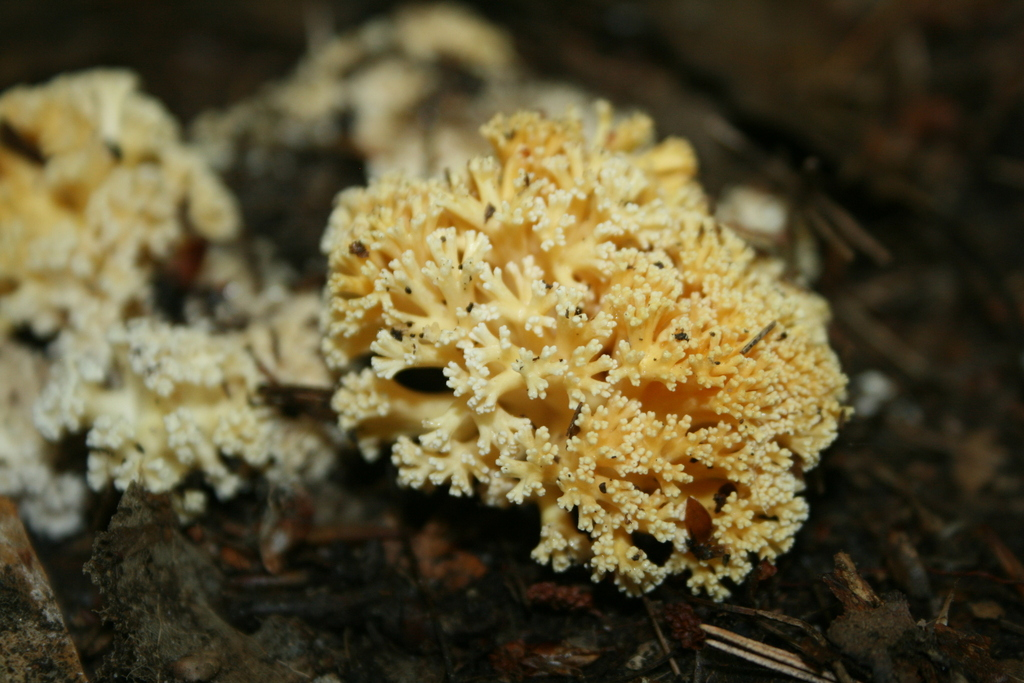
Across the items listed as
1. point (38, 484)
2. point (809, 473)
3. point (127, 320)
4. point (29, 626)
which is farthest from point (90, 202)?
point (809, 473)

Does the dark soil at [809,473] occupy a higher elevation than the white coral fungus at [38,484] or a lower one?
higher

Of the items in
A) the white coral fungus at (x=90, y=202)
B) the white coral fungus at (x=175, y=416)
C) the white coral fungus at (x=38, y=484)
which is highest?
the white coral fungus at (x=90, y=202)

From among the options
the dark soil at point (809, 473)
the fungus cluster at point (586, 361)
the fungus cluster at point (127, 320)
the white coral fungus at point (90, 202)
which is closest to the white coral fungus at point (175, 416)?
the fungus cluster at point (127, 320)

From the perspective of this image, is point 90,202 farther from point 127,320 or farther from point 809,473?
point 809,473

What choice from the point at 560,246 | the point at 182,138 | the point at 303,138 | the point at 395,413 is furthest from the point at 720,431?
the point at 182,138

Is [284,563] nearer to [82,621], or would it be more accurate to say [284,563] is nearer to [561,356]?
[82,621]

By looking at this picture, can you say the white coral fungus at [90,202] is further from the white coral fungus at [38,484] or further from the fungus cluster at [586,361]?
the fungus cluster at [586,361]
